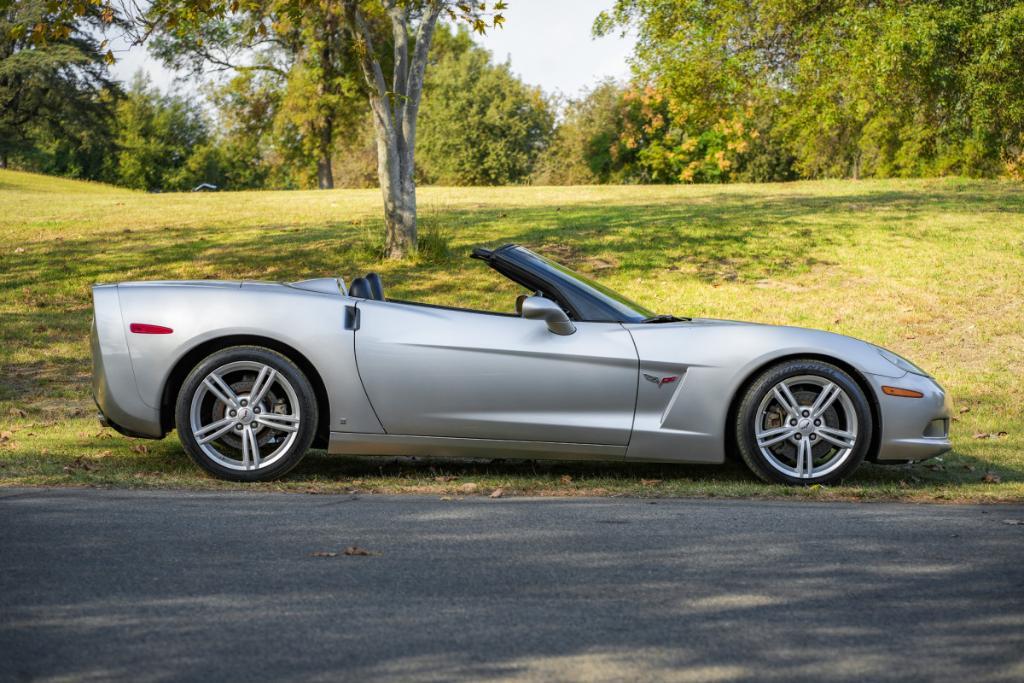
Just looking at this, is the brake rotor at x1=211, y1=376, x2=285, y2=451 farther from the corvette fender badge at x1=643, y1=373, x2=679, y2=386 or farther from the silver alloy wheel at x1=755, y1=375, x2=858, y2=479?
the silver alloy wheel at x1=755, y1=375, x2=858, y2=479

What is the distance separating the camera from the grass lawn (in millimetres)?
6734

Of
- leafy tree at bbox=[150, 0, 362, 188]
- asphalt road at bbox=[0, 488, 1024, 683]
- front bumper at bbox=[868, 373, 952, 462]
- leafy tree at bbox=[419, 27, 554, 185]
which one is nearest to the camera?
asphalt road at bbox=[0, 488, 1024, 683]

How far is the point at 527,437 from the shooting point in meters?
6.19

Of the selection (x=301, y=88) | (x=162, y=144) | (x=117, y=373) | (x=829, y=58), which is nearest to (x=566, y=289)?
(x=117, y=373)

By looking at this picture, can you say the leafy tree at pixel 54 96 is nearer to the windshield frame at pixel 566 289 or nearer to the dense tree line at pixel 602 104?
the dense tree line at pixel 602 104

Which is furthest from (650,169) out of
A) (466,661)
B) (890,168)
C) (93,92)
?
(466,661)

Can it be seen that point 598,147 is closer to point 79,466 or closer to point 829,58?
point 829,58

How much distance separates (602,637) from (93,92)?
55.2m

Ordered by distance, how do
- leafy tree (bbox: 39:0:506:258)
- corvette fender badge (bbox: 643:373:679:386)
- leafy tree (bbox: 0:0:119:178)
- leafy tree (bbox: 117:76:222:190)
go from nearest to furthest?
1. corvette fender badge (bbox: 643:373:679:386)
2. leafy tree (bbox: 39:0:506:258)
3. leafy tree (bbox: 0:0:119:178)
4. leafy tree (bbox: 117:76:222:190)

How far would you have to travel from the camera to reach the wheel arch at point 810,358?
6289 millimetres

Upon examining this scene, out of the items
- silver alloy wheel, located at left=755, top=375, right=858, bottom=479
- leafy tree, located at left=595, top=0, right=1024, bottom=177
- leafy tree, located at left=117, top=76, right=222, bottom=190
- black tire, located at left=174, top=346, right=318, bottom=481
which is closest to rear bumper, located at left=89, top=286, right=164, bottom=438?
black tire, located at left=174, top=346, right=318, bottom=481

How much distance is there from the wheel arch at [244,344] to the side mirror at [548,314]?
1.17m

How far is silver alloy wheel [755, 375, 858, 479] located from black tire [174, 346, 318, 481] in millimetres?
2476

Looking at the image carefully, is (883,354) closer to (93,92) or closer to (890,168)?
(890,168)
